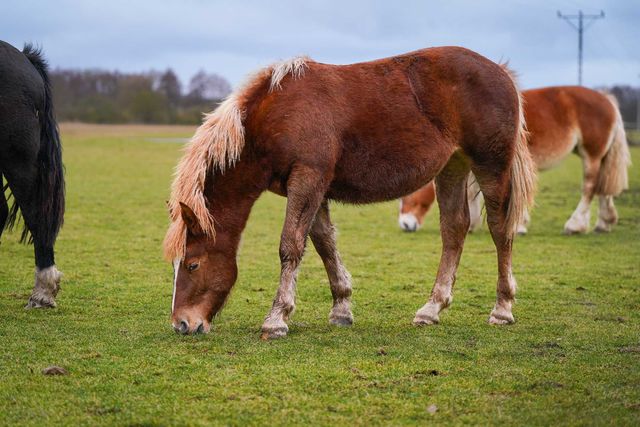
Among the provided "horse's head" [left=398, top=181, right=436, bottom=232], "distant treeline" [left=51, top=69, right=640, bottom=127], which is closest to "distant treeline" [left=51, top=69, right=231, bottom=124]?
"distant treeline" [left=51, top=69, right=640, bottom=127]

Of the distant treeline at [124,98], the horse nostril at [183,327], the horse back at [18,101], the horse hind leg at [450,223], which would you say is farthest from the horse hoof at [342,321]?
the distant treeline at [124,98]

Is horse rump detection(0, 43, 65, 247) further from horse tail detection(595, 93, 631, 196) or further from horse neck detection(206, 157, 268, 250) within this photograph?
horse tail detection(595, 93, 631, 196)

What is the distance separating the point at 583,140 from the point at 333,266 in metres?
7.84

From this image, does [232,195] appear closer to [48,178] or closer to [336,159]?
[336,159]

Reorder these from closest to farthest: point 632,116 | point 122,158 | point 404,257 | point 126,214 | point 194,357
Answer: point 194,357, point 404,257, point 126,214, point 122,158, point 632,116

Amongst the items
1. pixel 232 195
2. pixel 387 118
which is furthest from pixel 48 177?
pixel 387 118

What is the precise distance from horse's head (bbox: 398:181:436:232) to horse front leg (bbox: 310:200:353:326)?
23.1ft

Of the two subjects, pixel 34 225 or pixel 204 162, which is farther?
pixel 34 225

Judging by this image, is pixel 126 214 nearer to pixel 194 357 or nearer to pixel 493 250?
pixel 493 250

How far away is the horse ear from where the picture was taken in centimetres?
562

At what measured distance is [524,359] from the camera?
5.34 meters

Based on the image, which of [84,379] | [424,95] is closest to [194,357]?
[84,379]

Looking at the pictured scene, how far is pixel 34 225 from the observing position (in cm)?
674

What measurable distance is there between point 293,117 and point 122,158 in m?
28.1
